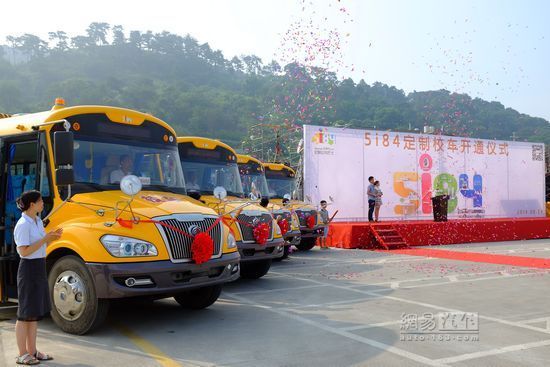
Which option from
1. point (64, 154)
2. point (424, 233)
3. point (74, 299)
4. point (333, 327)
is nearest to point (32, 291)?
point (74, 299)

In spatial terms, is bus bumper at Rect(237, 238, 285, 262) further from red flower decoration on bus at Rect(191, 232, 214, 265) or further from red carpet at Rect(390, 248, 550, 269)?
red carpet at Rect(390, 248, 550, 269)

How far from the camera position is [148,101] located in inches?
3479

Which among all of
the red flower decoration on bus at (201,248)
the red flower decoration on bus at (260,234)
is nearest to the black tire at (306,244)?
the red flower decoration on bus at (260,234)

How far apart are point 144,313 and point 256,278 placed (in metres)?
3.29

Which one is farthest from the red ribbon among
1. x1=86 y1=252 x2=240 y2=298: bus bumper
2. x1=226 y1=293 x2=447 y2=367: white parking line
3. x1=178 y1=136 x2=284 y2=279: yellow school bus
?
x1=86 y1=252 x2=240 y2=298: bus bumper

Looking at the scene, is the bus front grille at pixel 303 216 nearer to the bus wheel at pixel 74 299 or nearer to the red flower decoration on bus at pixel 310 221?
the red flower decoration on bus at pixel 310 221

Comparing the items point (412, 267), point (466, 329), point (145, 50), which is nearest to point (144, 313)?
point (466, 329)

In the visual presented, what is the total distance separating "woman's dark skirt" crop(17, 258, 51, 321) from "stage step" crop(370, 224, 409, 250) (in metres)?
12.2

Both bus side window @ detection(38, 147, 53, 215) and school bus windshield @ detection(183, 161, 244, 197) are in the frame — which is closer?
bus side window @ detection(38, 147, 53, 215)

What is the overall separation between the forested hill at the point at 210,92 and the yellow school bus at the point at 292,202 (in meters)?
4.06

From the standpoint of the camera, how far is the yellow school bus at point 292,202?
1390cm

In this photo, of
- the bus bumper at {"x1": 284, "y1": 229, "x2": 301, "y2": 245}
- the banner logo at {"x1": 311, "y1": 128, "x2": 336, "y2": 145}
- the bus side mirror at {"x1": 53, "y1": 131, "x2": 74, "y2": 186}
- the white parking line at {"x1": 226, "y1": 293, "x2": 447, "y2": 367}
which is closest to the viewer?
the white parking line at {"x1": 226, "y1": 293, "x2": 447, "y2": 367}

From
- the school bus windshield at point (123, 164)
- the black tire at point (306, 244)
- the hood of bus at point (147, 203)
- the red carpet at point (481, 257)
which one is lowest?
the red carpet at point (481, 257)

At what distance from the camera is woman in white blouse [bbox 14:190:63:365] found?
4547 millimetres
